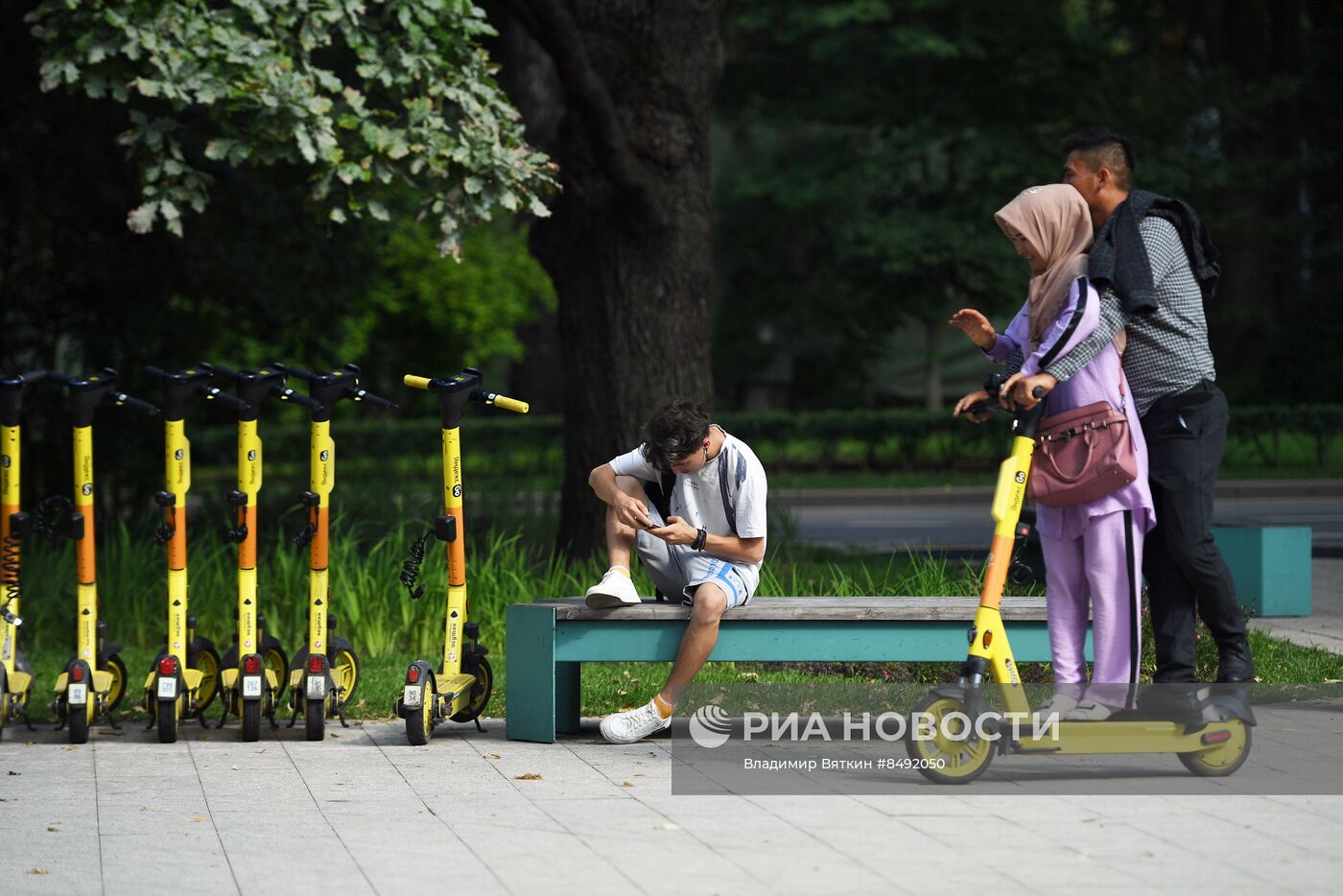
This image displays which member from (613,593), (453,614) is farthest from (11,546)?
(613,593)

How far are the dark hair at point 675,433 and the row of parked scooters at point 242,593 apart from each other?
56 centimetres

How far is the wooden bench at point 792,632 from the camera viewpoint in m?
6.62

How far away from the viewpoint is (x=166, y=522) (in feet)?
23.2

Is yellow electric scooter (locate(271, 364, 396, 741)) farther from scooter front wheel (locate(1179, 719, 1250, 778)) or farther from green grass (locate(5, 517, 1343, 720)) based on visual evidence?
scooter front wheel (locate(1179, 719, 1250, 778))

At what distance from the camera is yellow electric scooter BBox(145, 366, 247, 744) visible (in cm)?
696

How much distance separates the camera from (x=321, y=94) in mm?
10000

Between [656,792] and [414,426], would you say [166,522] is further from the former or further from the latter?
[414,426]

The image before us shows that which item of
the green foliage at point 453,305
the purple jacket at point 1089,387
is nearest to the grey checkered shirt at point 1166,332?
the purple jacket at point 1089,387

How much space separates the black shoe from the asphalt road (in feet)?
20.5

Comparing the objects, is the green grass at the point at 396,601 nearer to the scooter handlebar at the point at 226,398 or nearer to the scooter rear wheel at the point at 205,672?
the scooter rear wheel at the point at 205,672

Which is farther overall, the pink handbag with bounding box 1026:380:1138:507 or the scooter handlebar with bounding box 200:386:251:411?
the scooter handlebar with bounding box 200:386:251:411

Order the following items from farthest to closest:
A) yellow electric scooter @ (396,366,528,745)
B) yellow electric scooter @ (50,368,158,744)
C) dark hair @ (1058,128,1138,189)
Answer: yellow electric scooter @ (50,368,158,744) → yellow electric scooter @ (396,366,528,745) → dark hair @ (1058,128,1138,189)

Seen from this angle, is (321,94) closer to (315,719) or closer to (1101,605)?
(315,719)

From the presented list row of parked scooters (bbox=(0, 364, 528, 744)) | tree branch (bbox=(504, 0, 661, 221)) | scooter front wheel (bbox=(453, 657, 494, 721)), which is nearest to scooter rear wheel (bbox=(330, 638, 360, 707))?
row of parked scooters (bbox=(0, 364, 528, 744))
